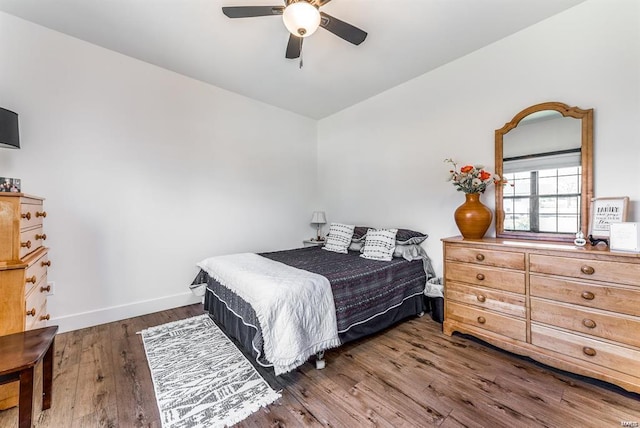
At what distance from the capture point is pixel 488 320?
2236 mm

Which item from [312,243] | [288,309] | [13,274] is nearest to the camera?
[13,274]

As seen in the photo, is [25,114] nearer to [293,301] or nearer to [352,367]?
[293,301]

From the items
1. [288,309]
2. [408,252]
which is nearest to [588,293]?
[408,252]

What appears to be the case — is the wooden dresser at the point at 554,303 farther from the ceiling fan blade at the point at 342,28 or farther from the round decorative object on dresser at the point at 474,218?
the ceiling fan blade at the point at 342,28

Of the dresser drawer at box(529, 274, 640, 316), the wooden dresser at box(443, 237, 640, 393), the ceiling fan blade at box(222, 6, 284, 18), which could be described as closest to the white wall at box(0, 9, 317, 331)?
the ceiling fan blade at box(222, 6, 284, 18)

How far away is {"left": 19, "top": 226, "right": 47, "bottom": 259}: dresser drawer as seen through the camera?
165 cm

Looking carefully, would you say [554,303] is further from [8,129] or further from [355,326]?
[8,129]

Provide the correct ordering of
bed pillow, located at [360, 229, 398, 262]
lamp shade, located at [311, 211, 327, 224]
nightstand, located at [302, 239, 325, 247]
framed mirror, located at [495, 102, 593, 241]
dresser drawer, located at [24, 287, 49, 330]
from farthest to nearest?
lamp shade, located at [311, 211, 327, 224] → nightstand, located at [302, 239, 325, 247] → bed pillow, located at [360, 229, 398, 262] → framed mirror, located at [495, 102, 593, 241] → dresser drawer, located at [24, 287, 49, 330]

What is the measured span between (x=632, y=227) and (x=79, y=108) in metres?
4.69

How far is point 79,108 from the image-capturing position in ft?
8.73

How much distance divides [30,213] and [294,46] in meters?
2.27

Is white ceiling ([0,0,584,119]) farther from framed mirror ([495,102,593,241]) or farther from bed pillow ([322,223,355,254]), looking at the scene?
bed pillow ([322,223,355,254])

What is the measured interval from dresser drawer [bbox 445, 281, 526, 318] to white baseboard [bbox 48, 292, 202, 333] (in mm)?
3013

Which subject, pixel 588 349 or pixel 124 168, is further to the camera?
pixel 124 168
